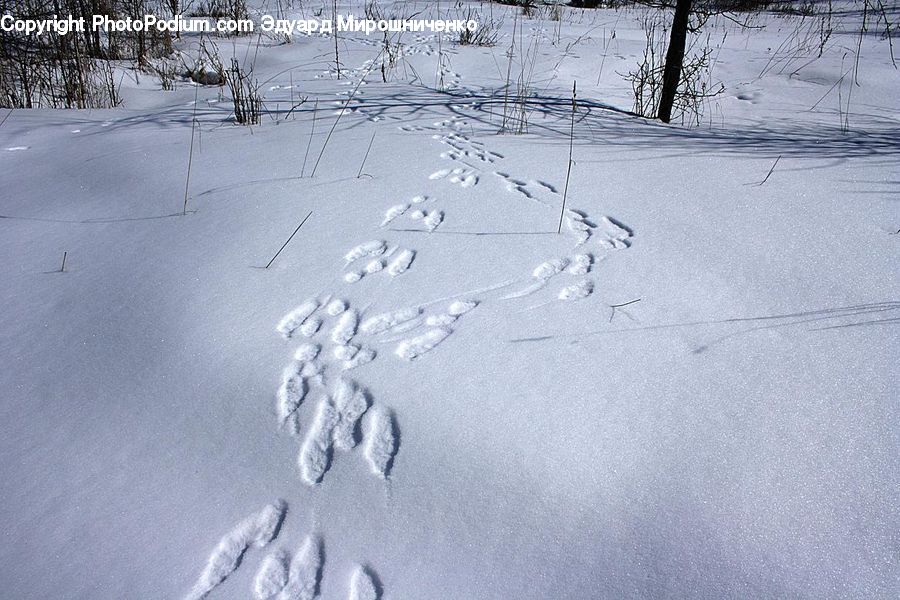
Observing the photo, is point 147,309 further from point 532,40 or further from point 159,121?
point 532,40

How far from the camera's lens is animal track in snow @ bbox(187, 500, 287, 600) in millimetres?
680

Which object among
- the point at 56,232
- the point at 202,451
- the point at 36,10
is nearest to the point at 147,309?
the point at 202,451

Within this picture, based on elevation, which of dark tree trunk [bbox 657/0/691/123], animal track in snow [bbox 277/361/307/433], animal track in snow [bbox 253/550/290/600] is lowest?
animal track in snow [bbox 253/550/290/600]

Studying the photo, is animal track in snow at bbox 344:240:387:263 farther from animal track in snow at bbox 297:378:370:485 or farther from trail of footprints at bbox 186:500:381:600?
trail of footprints at bbox 186:500:381:600

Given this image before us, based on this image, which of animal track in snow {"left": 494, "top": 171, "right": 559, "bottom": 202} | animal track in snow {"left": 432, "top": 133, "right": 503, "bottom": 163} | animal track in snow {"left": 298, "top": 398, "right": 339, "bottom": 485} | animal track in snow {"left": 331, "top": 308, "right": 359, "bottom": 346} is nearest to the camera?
animal track in snow {"left": 298, "top": 398, "right": 339, "bottom": 485}

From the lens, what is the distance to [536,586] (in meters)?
0.67

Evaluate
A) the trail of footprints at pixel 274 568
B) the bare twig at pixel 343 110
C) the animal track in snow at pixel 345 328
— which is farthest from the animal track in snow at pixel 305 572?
the bare twig at pixel 343 110

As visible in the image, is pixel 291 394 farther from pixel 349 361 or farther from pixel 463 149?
pixel 463 149

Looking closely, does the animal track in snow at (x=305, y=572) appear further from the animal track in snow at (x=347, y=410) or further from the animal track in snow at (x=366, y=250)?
the animal track in snow at (x=366, y=250)

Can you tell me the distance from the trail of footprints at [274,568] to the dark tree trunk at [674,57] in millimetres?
2680

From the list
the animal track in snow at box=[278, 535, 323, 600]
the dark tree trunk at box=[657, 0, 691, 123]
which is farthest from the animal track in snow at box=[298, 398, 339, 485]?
the dark tree trunk at box=[657, 0, 691, 123]

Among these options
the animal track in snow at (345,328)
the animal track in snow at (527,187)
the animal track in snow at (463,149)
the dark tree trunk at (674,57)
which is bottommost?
the animal track in snow at (345,328)

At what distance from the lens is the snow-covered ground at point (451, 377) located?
0.70 meters

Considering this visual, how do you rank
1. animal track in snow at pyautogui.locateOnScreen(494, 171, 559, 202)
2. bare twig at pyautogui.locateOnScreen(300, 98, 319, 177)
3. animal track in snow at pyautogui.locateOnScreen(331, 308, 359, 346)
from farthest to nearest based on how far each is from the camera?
bare twig at pyautogui.locateOnScreen(300, 98, 319, 177), animal track in snow at pyautogui.locateOnScreen(494, 171, 559, 202), animal track in snow at pyautogui.locateOnScreen(331, 308, 359, 346)
